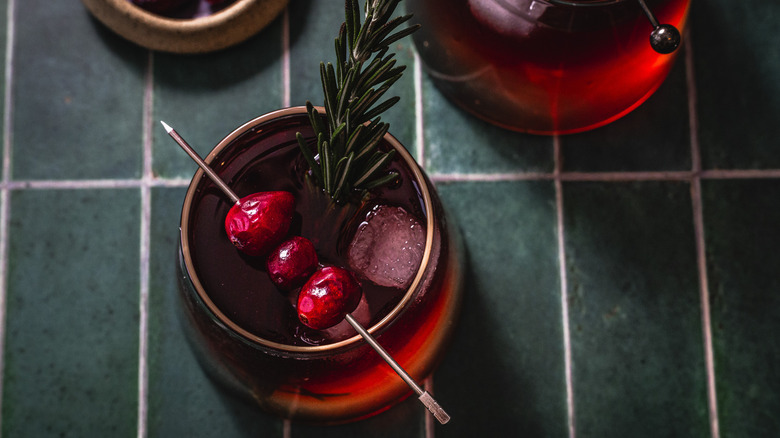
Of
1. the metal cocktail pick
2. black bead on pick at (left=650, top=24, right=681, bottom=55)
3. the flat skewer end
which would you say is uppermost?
black bead on pick at (left=650, top=24, right=681, bottom=55)

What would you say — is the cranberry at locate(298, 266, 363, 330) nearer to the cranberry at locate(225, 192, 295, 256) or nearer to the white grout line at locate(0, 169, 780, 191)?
the cranberry at locate(225, 192, 295, 256)

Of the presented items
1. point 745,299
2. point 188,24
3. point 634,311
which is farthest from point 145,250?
point 745,299

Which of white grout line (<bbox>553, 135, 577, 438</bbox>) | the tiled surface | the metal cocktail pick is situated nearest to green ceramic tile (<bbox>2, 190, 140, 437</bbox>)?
the tiled surface

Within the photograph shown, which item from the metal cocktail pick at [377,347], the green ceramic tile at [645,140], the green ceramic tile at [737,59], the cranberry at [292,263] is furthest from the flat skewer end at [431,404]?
the green ceramic tile at [737,59]

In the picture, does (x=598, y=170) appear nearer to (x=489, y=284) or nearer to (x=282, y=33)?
(x=489, y=284)

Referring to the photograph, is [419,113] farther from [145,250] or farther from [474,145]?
[145,250]

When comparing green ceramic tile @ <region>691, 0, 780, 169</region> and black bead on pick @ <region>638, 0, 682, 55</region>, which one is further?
green ceramic tile @ <region>691, 0, 780, 169</region>
